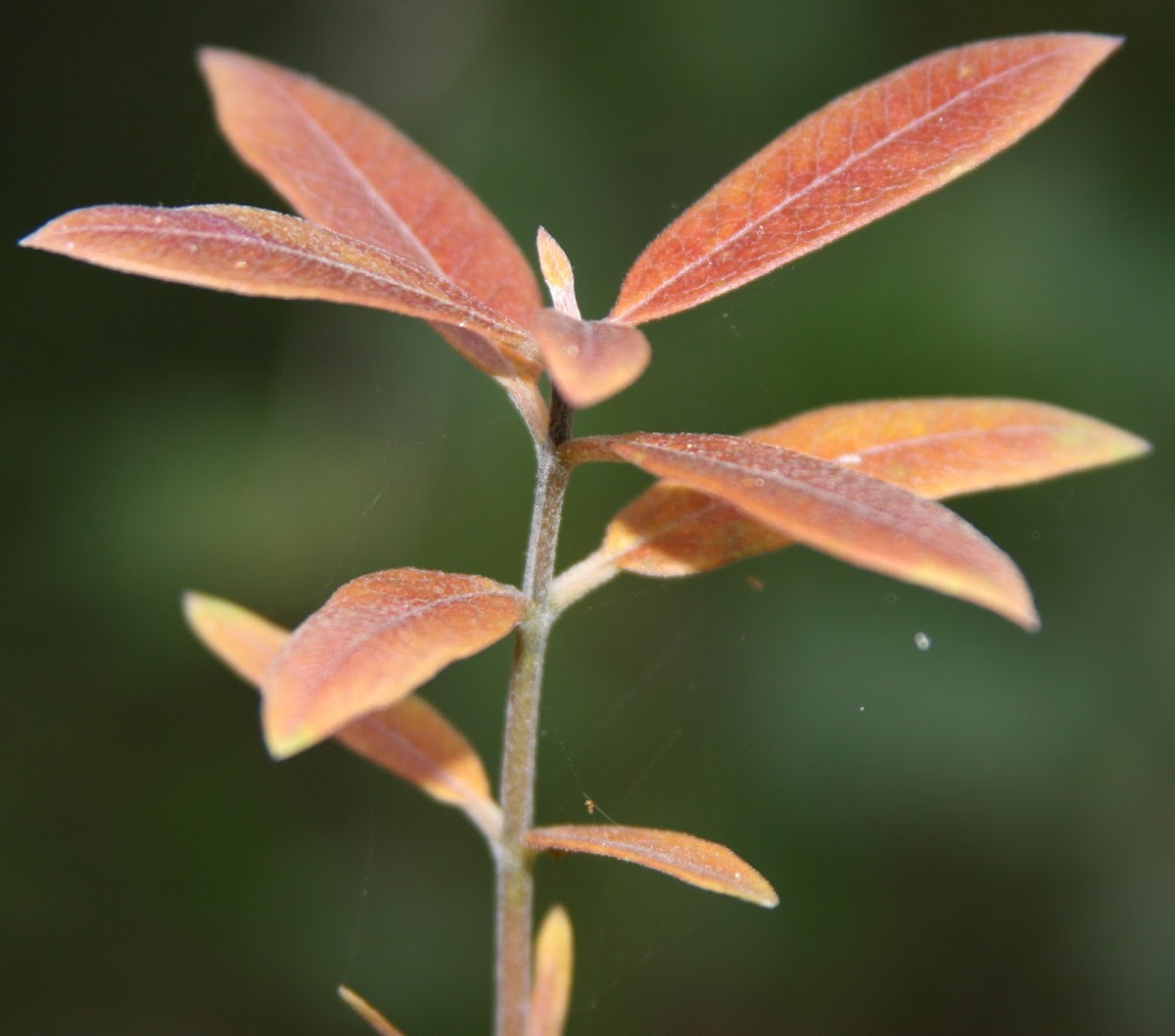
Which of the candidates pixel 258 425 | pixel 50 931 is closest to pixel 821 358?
pixel 258 425

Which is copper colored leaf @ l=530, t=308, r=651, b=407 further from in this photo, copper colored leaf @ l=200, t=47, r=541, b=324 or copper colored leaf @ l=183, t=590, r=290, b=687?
copper colored leaf @ l=183, t=590, r=290, b=687

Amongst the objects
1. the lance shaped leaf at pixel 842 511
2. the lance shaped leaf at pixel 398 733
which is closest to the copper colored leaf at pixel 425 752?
the lance shaped leaf at pixel 398 733

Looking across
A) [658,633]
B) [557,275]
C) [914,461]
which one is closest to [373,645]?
[557,275]

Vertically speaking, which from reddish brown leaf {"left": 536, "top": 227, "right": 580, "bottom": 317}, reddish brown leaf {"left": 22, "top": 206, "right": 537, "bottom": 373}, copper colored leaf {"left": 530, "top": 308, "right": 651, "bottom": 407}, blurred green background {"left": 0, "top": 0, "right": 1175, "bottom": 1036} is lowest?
blurred green background {"left": 0, "top": 0, "right": 1175, "bottom": 1036}

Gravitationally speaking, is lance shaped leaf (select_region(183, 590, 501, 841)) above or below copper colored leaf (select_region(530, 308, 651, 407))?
below

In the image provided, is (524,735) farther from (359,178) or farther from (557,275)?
(359,178)

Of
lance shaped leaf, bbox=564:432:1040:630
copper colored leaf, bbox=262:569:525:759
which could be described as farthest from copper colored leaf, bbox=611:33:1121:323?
copper colored leaf, bbox=262:569:525:759

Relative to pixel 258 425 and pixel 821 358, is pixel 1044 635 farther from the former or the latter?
pixel 258 425
